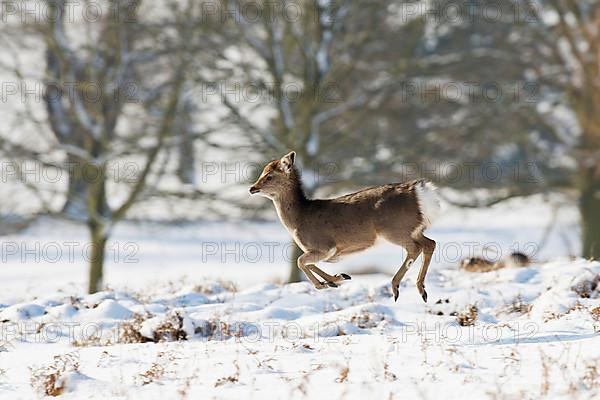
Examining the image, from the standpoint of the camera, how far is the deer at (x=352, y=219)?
812cm

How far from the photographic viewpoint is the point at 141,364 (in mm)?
6719

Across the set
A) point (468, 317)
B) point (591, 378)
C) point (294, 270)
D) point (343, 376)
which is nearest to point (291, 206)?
point (468, 317)

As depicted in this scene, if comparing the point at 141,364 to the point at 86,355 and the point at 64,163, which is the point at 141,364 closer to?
the point at 86,355

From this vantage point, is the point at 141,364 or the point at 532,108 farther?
the point at 532,108

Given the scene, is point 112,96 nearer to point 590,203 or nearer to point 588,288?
point 590,203

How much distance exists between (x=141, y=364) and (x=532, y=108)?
14672 millimetres

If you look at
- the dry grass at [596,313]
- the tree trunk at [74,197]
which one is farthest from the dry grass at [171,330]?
the tree trunk at [74,197]

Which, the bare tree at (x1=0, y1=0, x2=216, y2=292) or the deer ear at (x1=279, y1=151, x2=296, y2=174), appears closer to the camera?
the deer ear at (x1=279, y1=151, x2=296, y2=174)

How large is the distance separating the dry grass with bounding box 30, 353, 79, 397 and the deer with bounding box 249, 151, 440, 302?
8.05 ft

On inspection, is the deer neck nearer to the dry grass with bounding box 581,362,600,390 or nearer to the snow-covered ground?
the snow-covered ground

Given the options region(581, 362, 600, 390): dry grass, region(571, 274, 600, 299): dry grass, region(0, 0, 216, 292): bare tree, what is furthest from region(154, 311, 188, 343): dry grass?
region(0, 0, 216, 292): bare tree

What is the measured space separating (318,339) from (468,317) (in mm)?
1771

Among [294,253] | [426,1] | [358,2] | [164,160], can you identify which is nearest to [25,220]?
[164,160]

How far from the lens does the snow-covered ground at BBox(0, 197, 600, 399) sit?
581 cm
